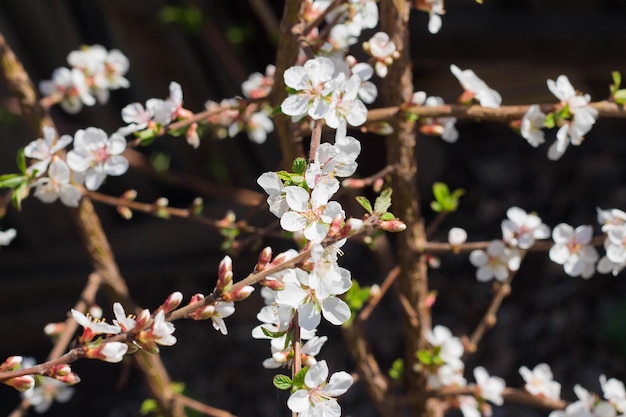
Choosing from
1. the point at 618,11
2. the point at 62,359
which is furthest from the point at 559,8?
the point at 62,359

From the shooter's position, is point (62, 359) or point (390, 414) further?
point (390, 414)

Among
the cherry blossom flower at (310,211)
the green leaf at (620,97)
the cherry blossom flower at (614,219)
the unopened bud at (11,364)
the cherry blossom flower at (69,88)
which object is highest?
the cherry blossom flower at (310,211)

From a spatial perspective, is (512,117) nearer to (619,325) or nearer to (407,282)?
(407,282)

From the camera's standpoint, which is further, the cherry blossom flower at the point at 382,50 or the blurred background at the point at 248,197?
the blurred background at the point at 248,197

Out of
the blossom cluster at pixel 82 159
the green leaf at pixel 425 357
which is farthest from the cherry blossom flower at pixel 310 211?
the green leaf at pixel 425 357

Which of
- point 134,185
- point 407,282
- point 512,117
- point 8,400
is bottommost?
point 8,400

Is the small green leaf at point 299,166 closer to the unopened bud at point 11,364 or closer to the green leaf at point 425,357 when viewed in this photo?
the unopened bud at point 11,364

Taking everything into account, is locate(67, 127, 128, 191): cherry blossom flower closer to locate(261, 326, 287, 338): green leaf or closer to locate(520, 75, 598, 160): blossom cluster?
locate(261, 326, 287, 338): green leaf
